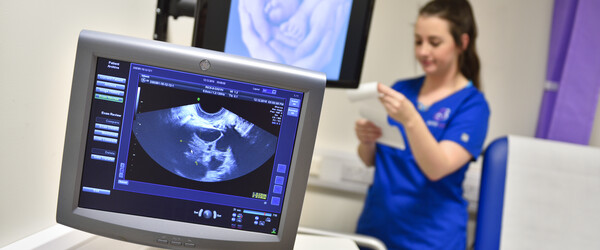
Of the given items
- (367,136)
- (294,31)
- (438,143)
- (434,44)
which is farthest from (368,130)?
(294,31)

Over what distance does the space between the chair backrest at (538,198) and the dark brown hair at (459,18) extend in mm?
377

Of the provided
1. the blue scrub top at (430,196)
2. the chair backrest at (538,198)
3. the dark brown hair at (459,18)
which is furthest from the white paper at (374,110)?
the dark brown hair at (459,18)

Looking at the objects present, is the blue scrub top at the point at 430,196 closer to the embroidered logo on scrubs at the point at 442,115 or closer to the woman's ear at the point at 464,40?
the embroidered logo on scrubs at the point at 442,115

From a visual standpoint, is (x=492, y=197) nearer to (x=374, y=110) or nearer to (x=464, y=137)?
(x=464, y=137)

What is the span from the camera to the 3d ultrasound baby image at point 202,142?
2.66 ft

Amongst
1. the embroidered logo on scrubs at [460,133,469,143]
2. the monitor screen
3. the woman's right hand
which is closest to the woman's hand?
the woman's right hand

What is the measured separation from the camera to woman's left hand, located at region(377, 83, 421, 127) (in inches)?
59.2

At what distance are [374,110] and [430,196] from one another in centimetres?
43

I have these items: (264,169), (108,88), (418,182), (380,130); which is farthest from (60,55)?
(418,182)

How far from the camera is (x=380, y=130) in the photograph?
5.56ft

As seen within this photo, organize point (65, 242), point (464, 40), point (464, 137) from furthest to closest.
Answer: point (464, 40) < point (464, 137) < point (65, 242)

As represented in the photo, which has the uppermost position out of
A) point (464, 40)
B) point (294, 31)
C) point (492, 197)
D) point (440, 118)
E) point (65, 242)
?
point (464, 40)

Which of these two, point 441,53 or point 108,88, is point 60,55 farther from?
point 441,53

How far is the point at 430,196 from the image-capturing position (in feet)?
5.86
